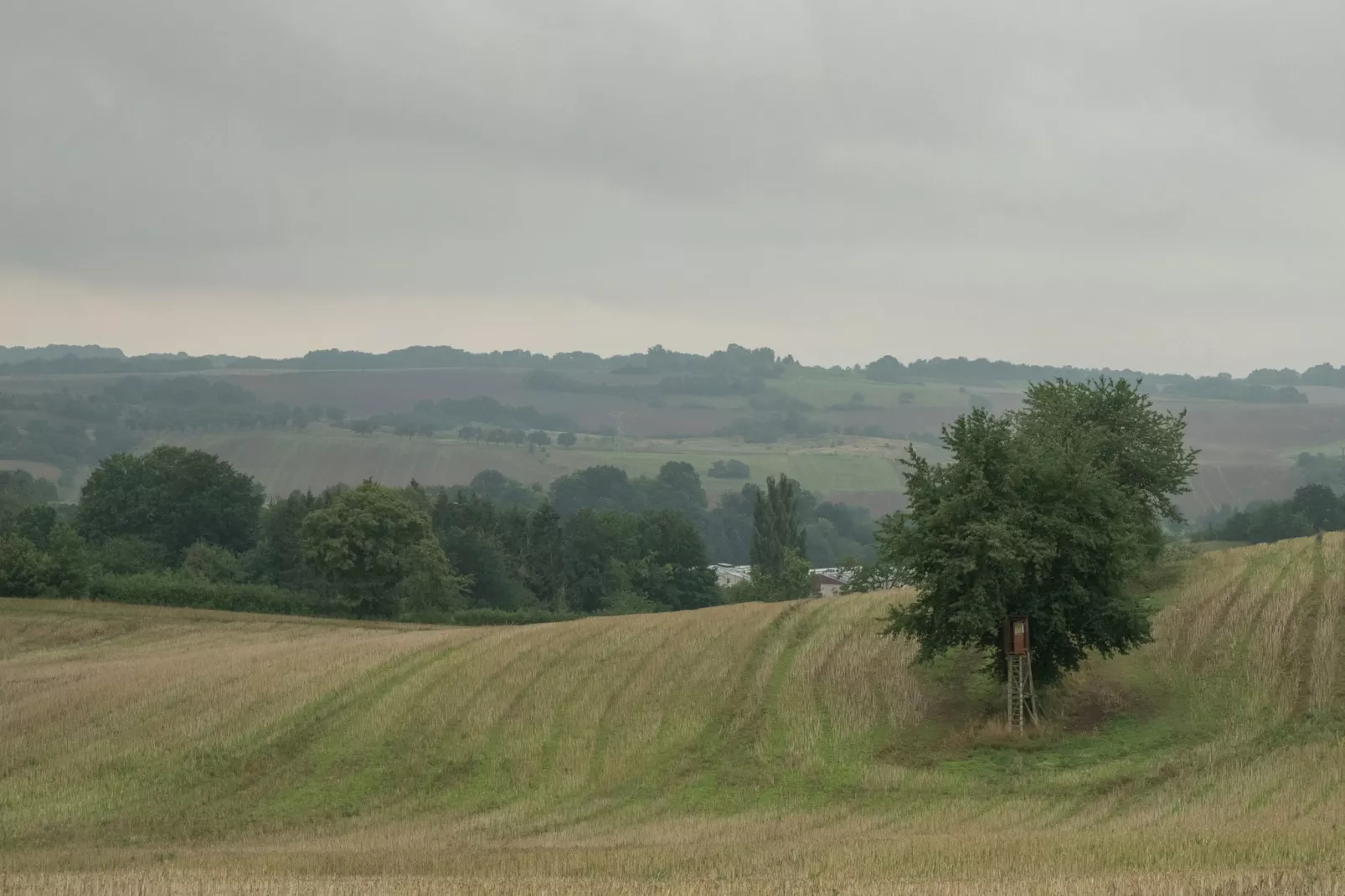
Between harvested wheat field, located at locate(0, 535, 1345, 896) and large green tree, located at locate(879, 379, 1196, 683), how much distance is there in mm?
2385

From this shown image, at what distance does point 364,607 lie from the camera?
314ft

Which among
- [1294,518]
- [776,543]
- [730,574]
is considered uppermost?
[1294,518]

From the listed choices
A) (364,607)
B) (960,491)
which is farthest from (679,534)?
(960,491)

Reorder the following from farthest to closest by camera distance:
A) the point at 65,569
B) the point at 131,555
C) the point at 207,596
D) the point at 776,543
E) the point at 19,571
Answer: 1. the point at 776,543
2. the point at 131,555
3. the point at 207,596
4. the point at 65,569
5. the point at 19,571

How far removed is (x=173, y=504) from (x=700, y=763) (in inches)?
4143

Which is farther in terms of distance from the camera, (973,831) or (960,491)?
(960,491)

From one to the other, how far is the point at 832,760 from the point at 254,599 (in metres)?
59.8

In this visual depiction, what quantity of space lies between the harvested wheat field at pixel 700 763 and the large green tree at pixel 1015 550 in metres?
2.39

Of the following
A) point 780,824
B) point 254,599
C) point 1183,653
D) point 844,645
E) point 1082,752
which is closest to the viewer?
point 780,824

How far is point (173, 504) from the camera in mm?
132125

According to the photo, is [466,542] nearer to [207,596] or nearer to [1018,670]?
[207,596]

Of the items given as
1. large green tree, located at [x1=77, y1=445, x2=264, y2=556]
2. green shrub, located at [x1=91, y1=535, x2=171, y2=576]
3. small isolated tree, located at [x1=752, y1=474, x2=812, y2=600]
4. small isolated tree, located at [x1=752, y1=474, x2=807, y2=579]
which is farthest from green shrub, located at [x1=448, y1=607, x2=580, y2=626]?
large green tree, located at [x1=77, y1=445, x2=264, y2=556]

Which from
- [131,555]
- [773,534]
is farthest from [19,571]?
[773,534]

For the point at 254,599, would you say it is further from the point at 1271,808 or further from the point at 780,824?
the point at 1271,808
